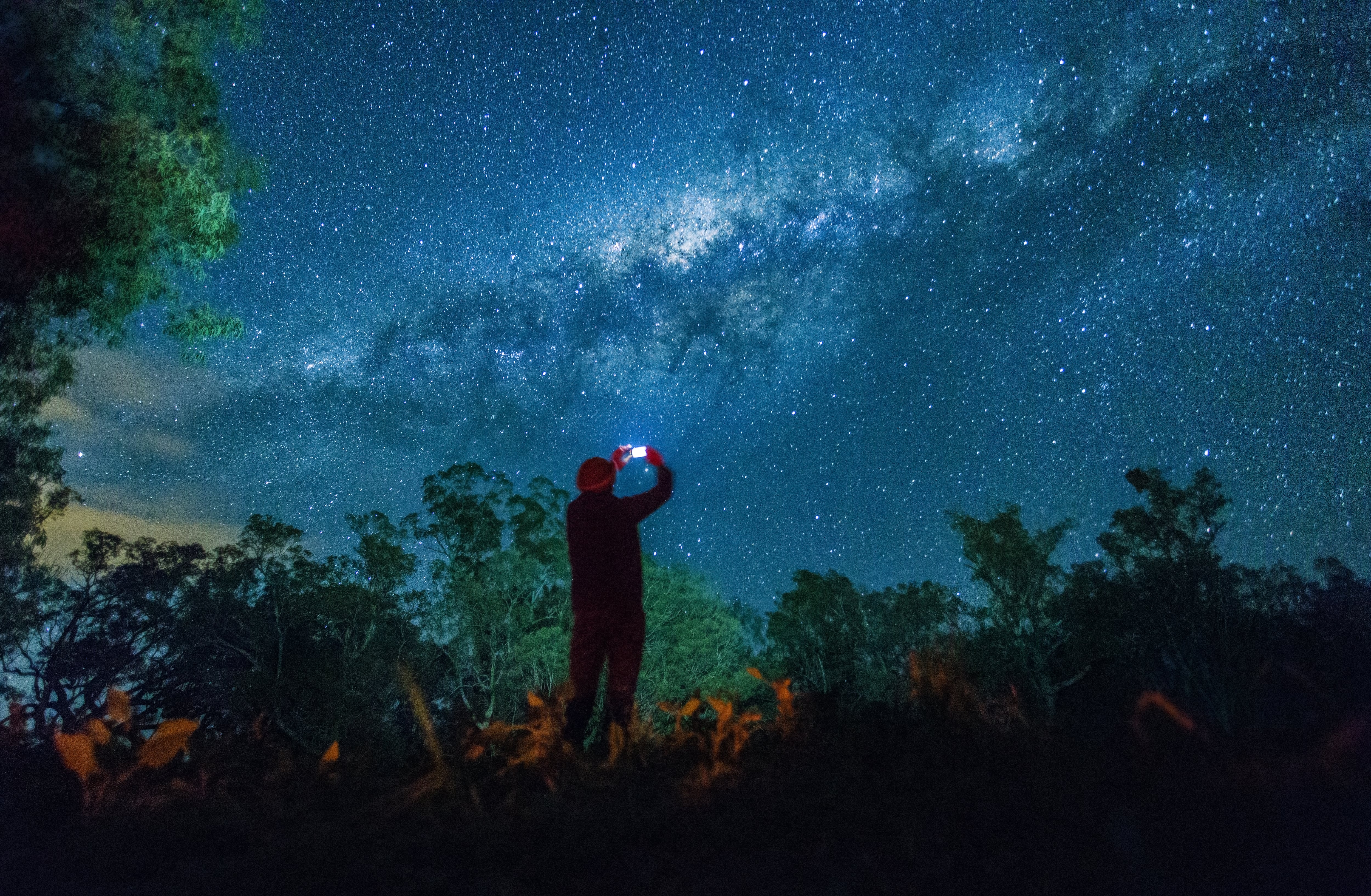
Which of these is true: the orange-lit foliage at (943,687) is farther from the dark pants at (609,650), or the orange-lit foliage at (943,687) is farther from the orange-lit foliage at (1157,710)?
the dark pants at (609,650)

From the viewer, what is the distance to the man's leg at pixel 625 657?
371 centimetres

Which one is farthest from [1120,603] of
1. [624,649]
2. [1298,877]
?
[1298,877]

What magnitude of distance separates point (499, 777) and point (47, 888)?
112 centimetres

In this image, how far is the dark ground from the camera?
44.6 inches

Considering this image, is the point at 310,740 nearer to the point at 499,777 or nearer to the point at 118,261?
the point at 118,261

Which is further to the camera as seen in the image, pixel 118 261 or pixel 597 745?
pixel 118 261

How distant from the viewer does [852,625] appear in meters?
39.5

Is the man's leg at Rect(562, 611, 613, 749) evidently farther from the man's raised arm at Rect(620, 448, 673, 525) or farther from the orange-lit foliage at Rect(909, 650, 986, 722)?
the orange-lit foliage at Rect(909, 650, 986, 722)

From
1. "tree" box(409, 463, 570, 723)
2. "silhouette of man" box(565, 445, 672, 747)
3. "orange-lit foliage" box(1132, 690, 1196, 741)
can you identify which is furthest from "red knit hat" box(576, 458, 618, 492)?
"tree" box(409, 463, 570, 723)

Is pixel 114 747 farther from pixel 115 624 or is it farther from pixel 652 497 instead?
pixel 115 624

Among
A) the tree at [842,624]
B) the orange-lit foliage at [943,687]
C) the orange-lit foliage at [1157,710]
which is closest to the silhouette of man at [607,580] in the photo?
the orange-lit foliage at [943,687]

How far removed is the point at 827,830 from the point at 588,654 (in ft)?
8.71

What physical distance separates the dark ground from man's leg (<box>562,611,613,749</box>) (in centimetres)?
162

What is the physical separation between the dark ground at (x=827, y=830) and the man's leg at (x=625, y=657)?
5.42ft
